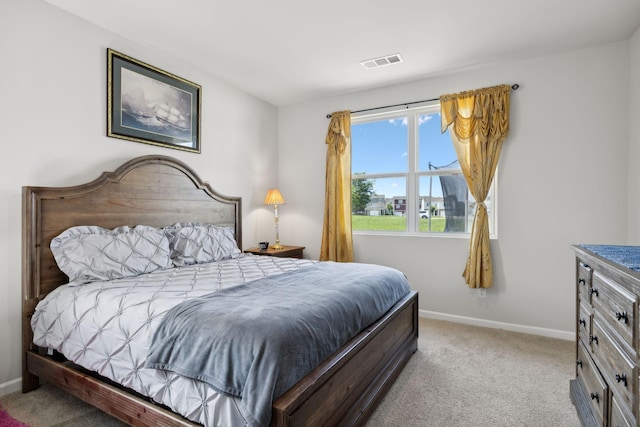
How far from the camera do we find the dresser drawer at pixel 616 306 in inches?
47.1

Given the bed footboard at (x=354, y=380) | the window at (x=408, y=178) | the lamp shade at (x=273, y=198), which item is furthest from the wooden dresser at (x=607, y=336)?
the lamp shade at (x=273, y=198)

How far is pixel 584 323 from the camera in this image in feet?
6.02

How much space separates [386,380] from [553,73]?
122 inches

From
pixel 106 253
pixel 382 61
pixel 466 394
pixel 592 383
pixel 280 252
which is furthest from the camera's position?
pixel 280 252

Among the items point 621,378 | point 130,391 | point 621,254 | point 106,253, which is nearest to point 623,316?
point 621,378

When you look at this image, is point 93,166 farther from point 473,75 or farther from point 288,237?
point 473,75

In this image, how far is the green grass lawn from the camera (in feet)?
12.4

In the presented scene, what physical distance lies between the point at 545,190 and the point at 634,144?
71cm

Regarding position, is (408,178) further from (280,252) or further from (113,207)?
(113,207)

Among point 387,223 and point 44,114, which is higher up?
point 44,114

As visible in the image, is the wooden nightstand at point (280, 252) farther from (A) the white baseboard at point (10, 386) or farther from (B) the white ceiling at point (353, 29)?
(A) the white baseboard at point (10, 386)

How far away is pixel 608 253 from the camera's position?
5.19ft

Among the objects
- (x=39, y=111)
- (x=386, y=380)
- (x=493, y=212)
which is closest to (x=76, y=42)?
(x=39, y=111)

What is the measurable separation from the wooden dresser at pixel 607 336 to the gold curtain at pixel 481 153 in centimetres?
138
